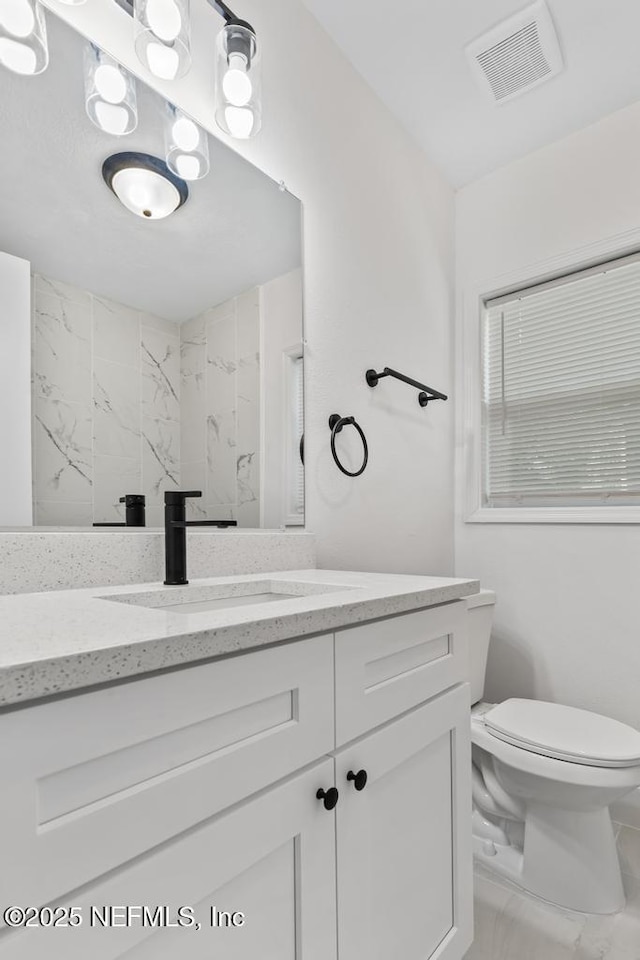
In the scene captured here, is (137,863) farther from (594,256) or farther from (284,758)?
(594,256)

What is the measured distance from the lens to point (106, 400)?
1089 millimetres

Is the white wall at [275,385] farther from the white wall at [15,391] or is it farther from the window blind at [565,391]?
the window blind at [565,391]

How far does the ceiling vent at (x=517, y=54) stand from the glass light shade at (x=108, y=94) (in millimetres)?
1206

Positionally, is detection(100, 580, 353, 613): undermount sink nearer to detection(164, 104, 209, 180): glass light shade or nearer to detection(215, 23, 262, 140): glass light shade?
detection(164, 104, 209, 180): glass light shade

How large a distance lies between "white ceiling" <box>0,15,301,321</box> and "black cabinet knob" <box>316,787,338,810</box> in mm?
998

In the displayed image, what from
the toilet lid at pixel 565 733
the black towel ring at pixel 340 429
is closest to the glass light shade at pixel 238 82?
the black towel ring at pixel 340 429

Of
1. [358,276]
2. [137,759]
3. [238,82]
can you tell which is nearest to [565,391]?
[358,276]

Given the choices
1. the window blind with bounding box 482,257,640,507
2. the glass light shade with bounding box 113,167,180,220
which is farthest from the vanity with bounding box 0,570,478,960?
the window blind with bounding box 482,257,640,507

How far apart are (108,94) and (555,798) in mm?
1966

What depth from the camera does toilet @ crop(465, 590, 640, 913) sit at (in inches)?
52.1

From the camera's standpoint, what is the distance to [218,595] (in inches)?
42.8

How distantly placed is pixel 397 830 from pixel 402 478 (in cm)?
124

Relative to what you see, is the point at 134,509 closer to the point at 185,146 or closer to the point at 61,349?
the point at 61,349

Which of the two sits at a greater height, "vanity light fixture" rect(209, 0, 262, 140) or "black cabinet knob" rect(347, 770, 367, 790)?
"vanity light fixture" rect(209, 0, 262, 140)
